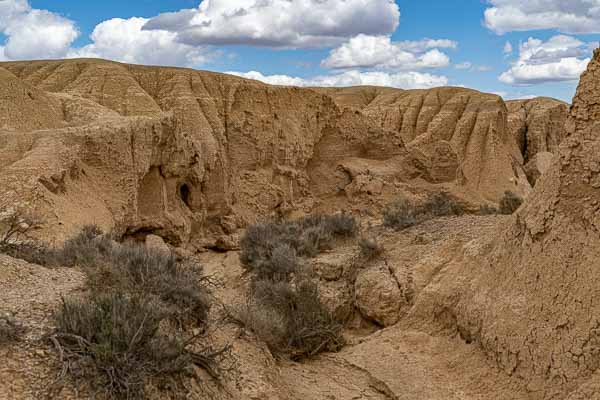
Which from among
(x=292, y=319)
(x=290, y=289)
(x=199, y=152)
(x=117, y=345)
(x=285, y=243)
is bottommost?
(x=292, y=319)

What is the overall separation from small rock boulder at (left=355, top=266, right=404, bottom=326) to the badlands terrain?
0.03 m

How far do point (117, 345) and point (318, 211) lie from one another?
18.4 metres

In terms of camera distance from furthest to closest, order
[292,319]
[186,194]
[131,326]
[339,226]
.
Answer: [186,194], [339,226], [292,319], [131,326]

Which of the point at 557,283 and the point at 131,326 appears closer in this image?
the point at 131,326

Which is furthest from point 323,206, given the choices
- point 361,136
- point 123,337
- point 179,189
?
point 123,337

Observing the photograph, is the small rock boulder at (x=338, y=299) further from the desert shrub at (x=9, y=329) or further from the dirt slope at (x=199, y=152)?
the desert shrub at (x=9, y=329)

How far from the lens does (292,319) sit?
767 cm

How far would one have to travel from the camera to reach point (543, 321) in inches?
225

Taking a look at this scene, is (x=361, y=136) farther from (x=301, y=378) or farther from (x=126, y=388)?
(x=126, y=388)

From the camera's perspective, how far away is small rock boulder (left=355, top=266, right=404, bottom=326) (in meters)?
8.38

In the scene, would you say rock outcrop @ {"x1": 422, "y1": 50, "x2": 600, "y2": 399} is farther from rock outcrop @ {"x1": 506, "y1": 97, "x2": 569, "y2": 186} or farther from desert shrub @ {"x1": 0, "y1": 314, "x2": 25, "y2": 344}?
rock outcrop @ {"x1": 506, "y1": 97, "x2": 569, "y2": 186}

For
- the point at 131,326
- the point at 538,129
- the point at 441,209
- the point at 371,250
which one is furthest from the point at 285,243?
the point at 538,129

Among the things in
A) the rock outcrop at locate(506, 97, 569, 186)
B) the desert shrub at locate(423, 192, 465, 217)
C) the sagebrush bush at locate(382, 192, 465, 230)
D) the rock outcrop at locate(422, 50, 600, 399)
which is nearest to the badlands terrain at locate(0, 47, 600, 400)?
the rock outcrop at locate(422, 50, 600, 399)

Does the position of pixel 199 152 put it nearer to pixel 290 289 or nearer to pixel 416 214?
pixel 416 214
